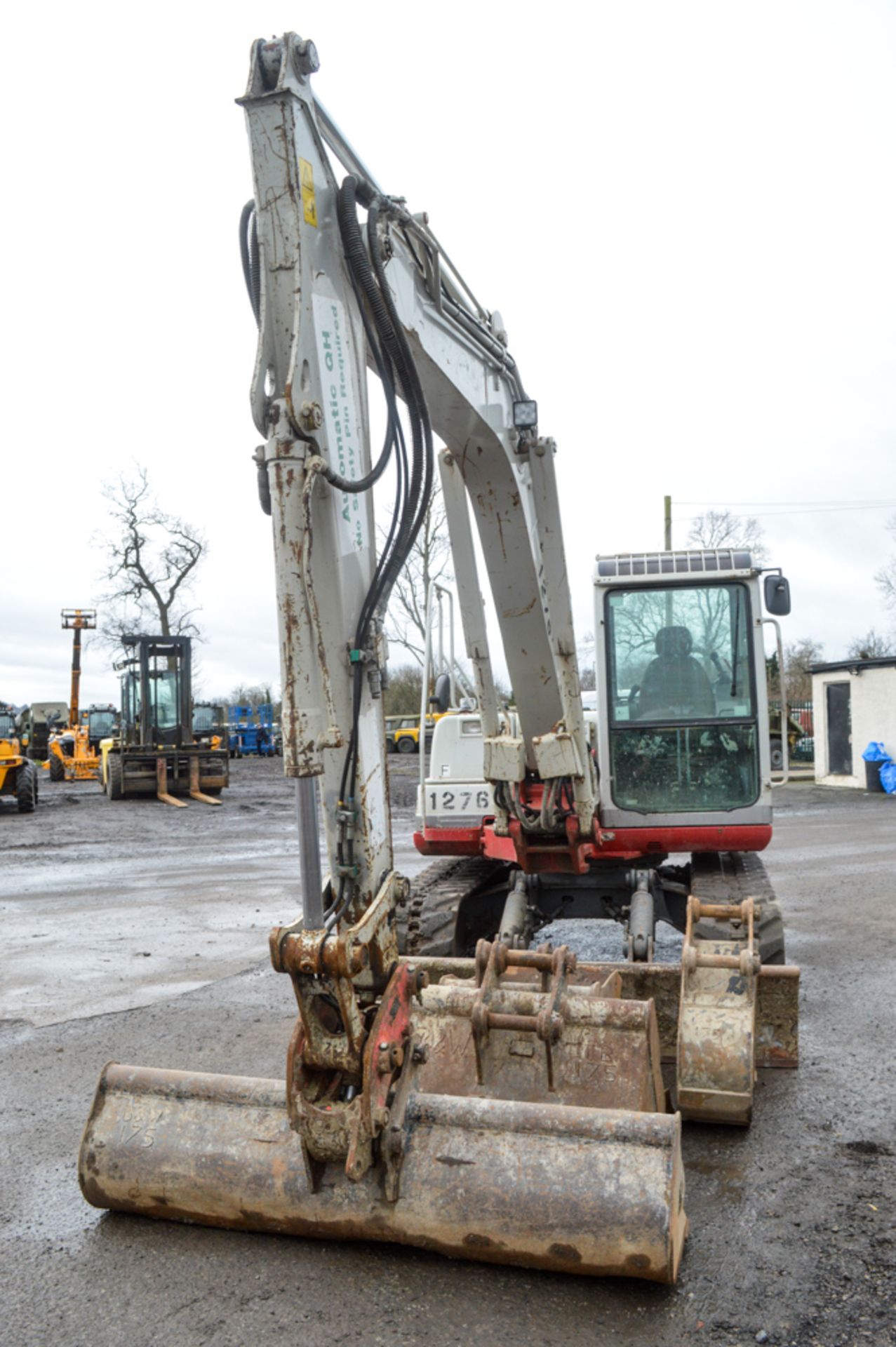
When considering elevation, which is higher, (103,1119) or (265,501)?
(265,501)

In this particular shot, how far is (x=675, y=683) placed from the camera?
→ 6.56 metres

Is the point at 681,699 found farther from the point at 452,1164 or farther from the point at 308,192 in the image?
the point at 308,192

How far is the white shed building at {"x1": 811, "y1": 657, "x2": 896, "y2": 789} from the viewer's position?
2302 centimetres

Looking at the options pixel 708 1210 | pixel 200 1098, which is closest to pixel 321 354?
pixel 200 1098

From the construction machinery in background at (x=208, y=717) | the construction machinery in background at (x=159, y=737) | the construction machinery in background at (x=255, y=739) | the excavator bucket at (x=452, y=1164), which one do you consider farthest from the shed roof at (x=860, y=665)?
the construction machinery in background at (x=255, y=739)

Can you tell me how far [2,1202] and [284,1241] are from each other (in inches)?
45.7

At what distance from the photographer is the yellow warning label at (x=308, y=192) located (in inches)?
134

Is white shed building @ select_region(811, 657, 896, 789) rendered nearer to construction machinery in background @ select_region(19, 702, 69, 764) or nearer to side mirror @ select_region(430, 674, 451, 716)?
side mirror @ select_region(430, 674, 451, 716)

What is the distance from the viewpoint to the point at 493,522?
5.30 metres

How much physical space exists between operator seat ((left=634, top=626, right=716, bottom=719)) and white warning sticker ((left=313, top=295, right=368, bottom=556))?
131 inches

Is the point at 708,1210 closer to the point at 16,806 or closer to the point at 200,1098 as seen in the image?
the point at 200,1098

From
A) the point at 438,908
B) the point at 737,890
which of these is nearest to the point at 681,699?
the point at 737,890

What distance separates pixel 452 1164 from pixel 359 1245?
0.46 metres

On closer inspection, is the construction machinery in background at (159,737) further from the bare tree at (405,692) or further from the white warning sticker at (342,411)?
the white warning sticker at (342,411)
